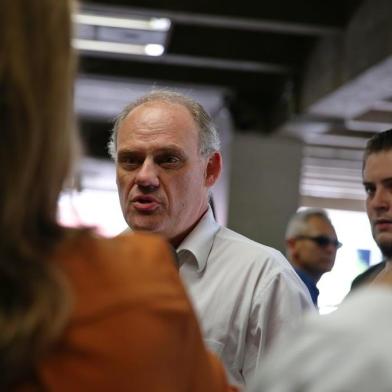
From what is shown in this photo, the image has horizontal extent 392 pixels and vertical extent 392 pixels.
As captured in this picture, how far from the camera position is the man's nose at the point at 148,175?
3.07m

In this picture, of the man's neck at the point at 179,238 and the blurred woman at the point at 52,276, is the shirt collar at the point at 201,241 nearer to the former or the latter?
the man's neck at the point at 179,238

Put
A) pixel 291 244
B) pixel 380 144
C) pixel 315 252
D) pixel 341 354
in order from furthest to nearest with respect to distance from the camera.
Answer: pixel 291 244
pixel 315 252
pixel 380 144
pixel 341 354

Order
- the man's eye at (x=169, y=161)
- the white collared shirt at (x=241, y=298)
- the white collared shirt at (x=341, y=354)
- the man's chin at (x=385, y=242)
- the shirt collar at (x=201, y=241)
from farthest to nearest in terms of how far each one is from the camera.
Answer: the man's chin at (x=385, y=242), the man's eye at (x=169, y=161), the shirt collar at (x=201, y=241), the white collared shirt at (x=241, y=298), the white collared shirt at (x=341, y=354)

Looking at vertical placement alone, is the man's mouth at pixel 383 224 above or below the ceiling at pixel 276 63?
below

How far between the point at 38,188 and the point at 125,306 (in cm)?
18

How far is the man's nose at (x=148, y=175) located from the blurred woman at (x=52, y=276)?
188 cm

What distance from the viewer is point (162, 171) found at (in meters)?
3.12

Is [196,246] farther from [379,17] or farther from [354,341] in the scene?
[379,17]

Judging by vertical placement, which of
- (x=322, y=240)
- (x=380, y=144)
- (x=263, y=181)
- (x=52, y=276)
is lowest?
(x=52, y=276)

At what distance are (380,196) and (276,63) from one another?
5.87 m

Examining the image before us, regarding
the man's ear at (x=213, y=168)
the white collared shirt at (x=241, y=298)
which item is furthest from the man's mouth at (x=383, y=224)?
the white collared shirt at (x=241, y=298)

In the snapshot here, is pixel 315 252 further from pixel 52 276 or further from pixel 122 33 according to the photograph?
pixel 52 276

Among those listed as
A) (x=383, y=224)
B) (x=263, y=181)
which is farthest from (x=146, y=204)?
(x=263, y=181)

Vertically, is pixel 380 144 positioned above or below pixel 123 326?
above
